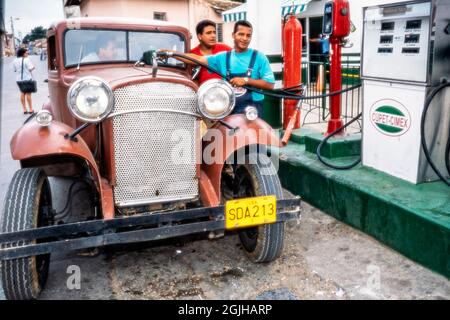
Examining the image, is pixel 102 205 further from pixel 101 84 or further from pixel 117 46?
pixel 117 46

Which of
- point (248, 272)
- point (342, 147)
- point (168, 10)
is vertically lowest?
point (248, 272)

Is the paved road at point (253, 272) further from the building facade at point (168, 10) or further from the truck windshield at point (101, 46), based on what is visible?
the building facade at point (168, 10)

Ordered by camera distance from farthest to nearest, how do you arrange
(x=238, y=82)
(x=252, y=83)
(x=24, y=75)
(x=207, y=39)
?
(x=24, y=75), (x=207, y=39), (x=252, y=83), (x=238, y=82)

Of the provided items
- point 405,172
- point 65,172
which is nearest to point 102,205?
point 65,172

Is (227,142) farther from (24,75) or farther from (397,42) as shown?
(24,75)

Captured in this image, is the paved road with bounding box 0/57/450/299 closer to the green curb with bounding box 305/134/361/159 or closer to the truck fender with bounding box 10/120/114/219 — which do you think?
the truck fender with bounding box 10/120/114/219

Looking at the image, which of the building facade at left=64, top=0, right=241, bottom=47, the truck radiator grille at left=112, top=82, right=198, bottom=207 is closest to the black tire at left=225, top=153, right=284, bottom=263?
the truck radiator grille at left=112, top=82, right=198, bottom=207

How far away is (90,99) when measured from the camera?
2760 millimetres

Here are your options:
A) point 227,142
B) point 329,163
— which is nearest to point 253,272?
point 227,142

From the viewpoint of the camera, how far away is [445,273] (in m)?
2.98

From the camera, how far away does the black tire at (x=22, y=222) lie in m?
2.72

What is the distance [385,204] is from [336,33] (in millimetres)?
2022

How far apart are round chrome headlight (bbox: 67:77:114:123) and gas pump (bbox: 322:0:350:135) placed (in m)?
2.75

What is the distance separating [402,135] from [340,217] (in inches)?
36.7
